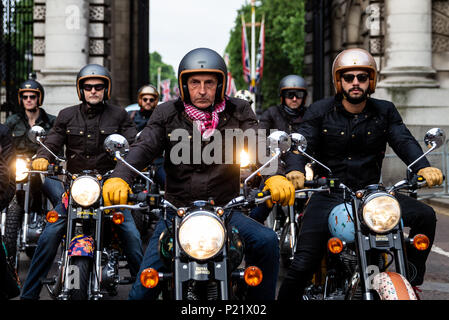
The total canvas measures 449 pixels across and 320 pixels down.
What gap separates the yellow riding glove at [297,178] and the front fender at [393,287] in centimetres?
79

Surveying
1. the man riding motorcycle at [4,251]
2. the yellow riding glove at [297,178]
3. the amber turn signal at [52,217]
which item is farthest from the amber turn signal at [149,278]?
the amber turn signal at [52,217]

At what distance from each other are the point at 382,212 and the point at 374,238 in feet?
0.51

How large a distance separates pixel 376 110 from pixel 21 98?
4.37 meters

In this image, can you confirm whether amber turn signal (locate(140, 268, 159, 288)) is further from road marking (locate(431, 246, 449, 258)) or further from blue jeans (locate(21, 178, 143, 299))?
road marking (locate(431, 246, 449, 258))

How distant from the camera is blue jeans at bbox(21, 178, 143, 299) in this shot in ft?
16.6

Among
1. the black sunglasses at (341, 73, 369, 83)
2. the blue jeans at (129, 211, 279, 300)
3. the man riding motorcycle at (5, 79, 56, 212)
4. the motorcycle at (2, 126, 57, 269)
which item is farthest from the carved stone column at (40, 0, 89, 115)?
the blue jeans at (129, 211, 279, 300)

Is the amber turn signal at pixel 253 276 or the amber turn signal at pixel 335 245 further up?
the amber turn signal at pixel 335 245

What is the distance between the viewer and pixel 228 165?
3.92 meters

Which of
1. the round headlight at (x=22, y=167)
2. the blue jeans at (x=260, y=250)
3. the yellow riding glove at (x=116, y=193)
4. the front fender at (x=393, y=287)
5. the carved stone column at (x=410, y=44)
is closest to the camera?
the front fender at (x=393, y=287)

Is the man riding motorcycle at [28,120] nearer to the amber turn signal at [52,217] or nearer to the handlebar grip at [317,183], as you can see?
the amber turn signal at [52,217]

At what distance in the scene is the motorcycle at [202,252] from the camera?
3.04 metres

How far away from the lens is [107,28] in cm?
1711
